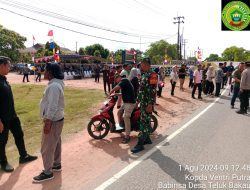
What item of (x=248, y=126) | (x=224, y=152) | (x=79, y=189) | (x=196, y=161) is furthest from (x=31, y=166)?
(x=248, y=126)

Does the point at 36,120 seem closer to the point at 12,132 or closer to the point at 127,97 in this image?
the point at 12,132

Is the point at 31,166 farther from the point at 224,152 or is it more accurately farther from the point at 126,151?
the point at 224,152

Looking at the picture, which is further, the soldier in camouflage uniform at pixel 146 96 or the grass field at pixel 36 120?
the grass field at pixel 36 120

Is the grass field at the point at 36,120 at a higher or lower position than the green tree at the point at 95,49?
lower

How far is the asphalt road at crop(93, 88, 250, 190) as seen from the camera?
495 cm

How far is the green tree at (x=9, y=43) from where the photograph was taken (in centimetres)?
6287

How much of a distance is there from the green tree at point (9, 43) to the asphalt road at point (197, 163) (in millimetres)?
61193

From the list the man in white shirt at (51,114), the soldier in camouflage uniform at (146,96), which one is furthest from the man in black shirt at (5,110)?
the soldier in camouflage uniform at (146,96)

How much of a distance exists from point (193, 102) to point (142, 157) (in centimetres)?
945

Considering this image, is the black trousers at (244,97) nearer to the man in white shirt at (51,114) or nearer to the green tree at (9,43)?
the man in white shirt at (51,114)

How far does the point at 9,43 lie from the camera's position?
64.4 metres

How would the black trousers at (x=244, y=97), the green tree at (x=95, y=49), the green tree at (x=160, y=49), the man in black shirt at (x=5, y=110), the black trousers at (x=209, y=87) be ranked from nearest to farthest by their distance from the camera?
the man in black shirt at (x=5, y=110), the black trousers at (x=244, y=97), the black trousers at (x=209, y=87), the green tree at (x=95, y=49), the green tree at (x=160, y=49)

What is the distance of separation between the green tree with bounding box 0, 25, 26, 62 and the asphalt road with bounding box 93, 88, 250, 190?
2409 inches

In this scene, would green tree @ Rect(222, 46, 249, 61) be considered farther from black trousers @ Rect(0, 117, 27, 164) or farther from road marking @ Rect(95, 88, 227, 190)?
black trousers @ Rect(0, 117, 27, 164)
